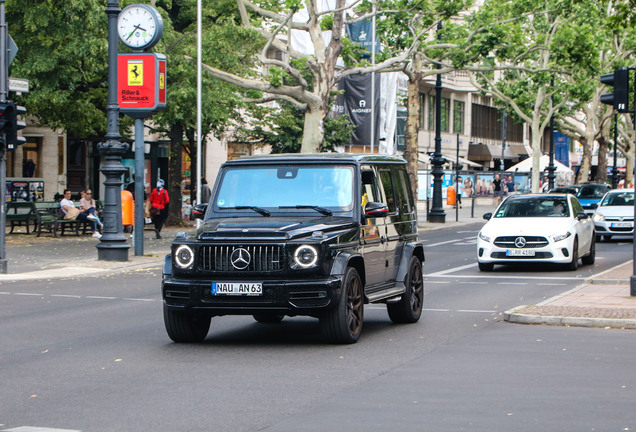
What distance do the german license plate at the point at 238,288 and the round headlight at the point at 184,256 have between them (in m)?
0.38

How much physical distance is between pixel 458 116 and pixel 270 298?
71.8m

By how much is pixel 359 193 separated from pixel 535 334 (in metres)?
2.53

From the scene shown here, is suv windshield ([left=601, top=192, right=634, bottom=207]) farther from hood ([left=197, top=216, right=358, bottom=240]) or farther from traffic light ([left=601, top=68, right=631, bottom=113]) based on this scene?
hood ([left=197, top=216, right=358, bottom=240])

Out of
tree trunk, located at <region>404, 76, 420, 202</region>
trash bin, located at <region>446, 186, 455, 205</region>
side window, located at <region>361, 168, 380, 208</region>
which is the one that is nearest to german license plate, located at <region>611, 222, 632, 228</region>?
tree trunk, located at <region>404, 76, 420, 202</region>

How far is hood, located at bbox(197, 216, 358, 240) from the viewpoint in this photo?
10500mm

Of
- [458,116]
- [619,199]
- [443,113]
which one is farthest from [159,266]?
[458,116]

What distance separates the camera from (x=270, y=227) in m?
10.6

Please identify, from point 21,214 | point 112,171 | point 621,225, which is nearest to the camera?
point 112,171

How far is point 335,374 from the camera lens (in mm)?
9172

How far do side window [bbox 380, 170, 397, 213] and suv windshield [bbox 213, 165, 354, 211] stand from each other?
94 centimetres

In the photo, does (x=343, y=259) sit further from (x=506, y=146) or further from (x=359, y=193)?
(x=506, y=146)

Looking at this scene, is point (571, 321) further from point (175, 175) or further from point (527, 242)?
point (175, 175)

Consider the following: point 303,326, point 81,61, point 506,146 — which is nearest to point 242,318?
point 303,326

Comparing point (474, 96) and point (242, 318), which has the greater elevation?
point (474, 96)
